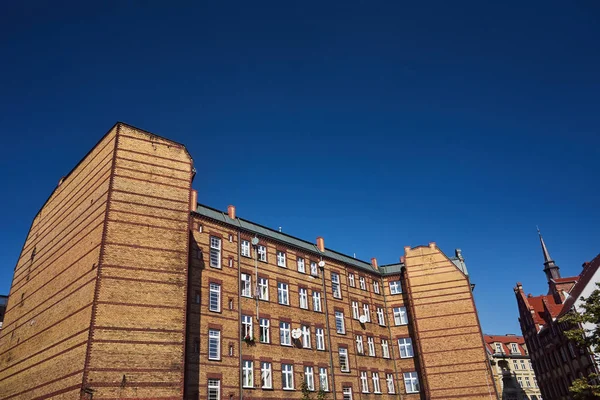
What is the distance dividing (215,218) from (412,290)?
21983 mm

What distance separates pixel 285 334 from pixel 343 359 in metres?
6.88

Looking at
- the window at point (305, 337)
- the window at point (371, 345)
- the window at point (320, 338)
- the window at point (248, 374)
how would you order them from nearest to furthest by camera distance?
the window at point (248, 374), the window at point (305, 337), the window at point (320, 338), the window at point (371, 345)

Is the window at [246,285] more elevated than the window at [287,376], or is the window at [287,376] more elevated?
the window at [246,285]

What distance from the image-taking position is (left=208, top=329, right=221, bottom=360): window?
101ft

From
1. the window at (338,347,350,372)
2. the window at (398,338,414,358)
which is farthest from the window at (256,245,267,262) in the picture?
the window at (398,338,414,358)

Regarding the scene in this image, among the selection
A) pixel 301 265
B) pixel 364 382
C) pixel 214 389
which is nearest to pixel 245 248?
pixel 301 265

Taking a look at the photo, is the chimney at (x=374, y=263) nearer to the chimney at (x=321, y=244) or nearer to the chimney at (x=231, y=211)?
the chimney at (x=321, y=244)

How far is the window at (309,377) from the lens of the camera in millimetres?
35938

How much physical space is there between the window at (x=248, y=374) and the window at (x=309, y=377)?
5.43 meters

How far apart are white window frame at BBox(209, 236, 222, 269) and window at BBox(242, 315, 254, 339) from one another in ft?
14.0

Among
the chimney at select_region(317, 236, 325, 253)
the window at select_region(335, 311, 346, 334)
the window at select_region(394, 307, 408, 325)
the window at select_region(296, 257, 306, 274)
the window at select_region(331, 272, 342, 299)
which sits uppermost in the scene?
the chimney at select_region(317, 236, 325, 253)

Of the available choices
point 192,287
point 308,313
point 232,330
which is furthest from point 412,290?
point 192,287

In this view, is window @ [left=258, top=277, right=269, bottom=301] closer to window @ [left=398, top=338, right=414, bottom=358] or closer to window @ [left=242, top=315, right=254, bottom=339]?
window @ [left=242, top=315, right=254, bottom=339]

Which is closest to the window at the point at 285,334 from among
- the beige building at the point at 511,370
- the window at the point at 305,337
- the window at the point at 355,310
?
the window at the point at 305,337
